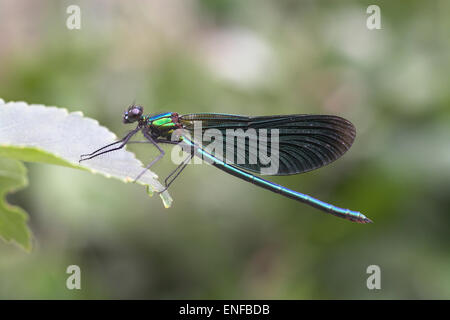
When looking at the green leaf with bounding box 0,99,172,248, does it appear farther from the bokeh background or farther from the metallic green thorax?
the bokeh background

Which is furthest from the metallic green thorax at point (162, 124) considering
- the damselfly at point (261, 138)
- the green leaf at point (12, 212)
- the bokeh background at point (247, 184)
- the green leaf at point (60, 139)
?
the green leaf at point (12, 212)

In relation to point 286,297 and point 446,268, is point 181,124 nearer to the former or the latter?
point 286,297

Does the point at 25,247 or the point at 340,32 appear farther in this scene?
the point at 340,32

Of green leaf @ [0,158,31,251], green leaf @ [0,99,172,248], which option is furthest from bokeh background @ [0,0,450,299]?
green leaf @ [0,158,31,251]

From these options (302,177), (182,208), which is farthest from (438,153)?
(182,208)

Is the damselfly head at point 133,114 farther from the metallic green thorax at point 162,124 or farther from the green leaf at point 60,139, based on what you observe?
the green leaf at point 60,139
